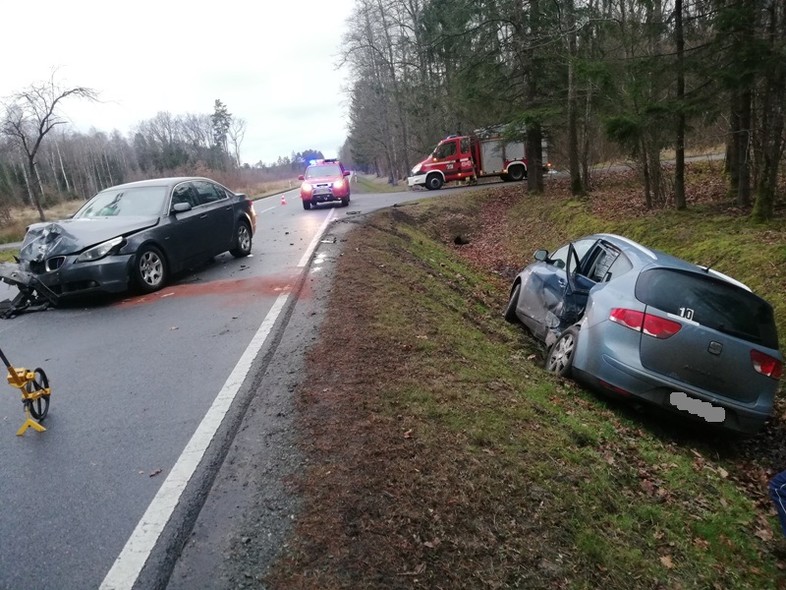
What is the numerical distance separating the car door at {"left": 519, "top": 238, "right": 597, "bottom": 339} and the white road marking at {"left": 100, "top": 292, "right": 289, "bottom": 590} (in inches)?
155

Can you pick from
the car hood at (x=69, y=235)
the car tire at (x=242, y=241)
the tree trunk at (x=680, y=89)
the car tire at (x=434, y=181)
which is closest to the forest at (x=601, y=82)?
the tree trunk at (x=680, y=89)

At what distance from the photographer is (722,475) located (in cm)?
464

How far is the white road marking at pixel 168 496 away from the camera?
252 centimetres

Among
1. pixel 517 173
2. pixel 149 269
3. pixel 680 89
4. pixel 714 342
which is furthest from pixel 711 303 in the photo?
pixel 517 173

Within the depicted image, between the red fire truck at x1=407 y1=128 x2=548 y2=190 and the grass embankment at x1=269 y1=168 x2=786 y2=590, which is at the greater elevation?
the red fire truck at x1=407 y1=128 x2=548 y2=190

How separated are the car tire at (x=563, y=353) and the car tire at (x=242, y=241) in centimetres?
677

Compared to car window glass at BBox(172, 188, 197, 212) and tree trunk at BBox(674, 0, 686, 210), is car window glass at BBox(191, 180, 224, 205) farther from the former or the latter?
tree trunk at BBox(674, 0, 686, 210)

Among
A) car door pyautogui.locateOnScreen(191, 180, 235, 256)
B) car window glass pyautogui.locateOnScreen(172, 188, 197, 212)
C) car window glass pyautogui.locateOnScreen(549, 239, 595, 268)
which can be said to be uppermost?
car window glass pyautogui.locateOnScreen(172, 188, 197, 212)

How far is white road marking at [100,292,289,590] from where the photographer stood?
Answer: 2.52 meters

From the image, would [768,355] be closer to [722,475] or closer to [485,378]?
[722,475]

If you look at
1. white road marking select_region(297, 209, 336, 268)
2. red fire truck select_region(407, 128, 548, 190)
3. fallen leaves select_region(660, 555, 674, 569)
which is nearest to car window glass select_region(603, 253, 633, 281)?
fallen leaves select_region(660, 555, 674, 569)

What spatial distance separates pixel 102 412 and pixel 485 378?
3.30 m

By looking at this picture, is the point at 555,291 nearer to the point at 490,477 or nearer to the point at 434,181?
the point at 490,477

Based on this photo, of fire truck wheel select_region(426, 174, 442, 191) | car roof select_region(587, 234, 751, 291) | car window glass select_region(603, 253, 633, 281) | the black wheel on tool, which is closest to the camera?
the black wheel on tool
